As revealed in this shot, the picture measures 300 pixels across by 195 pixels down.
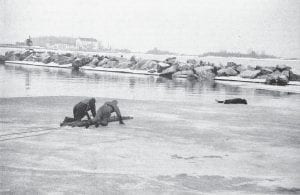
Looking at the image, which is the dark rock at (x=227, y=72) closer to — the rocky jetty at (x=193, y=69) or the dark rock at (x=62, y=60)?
the rocky jetty at (x=193, y=69)

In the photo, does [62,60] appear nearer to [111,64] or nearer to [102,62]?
[102,62]

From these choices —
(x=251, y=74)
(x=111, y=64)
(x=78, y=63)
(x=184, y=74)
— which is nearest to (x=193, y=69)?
(x=184, y=74)

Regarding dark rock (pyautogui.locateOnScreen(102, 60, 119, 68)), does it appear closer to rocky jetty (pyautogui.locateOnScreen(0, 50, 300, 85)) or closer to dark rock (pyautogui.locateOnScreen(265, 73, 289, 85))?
rocky jetty (pyautogui.locateOnScreen(0, 50, 300, 85))

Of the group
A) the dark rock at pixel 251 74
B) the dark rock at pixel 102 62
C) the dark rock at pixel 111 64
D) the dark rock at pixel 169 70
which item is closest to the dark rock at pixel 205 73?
the dark rock at pixel 169 70

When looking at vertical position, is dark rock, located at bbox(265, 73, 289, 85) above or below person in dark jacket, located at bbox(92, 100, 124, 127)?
below

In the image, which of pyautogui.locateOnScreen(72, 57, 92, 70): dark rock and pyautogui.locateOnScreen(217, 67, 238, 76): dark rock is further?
pyautogui.locateOnScreen(72, 57, 92, 70): dark rock

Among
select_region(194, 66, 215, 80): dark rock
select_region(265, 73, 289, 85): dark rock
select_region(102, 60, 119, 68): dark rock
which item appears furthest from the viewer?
select_region(102, 60, 119, 68): dark rock

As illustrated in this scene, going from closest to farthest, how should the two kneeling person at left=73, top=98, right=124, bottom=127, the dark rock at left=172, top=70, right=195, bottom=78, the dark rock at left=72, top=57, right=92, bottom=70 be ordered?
1. the two kneeling person at left=73, top=98, right=124, bottom=127
2. the dark rock at left=172, top=70, right=195, bottom=78
3. the dark rock at left=72, top=57, right=92, bottom=70

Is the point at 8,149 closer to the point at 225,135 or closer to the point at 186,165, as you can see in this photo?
the point at 186,165

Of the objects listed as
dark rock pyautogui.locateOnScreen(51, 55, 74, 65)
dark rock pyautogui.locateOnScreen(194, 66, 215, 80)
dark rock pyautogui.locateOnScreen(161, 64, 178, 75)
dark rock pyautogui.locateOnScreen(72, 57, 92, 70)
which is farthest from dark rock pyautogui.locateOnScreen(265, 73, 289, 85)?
dark rock pyautogui.locateOnScreen(51, 55, 74, 65)

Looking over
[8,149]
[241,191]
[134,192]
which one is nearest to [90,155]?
[8,149]

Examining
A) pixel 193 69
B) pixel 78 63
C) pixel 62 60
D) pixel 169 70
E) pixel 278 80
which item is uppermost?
pixel 62 60

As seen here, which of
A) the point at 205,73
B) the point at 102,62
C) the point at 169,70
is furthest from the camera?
the point at 102,62

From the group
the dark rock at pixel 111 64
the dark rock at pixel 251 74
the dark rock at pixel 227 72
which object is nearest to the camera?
the dark rock at pixel 251 74
